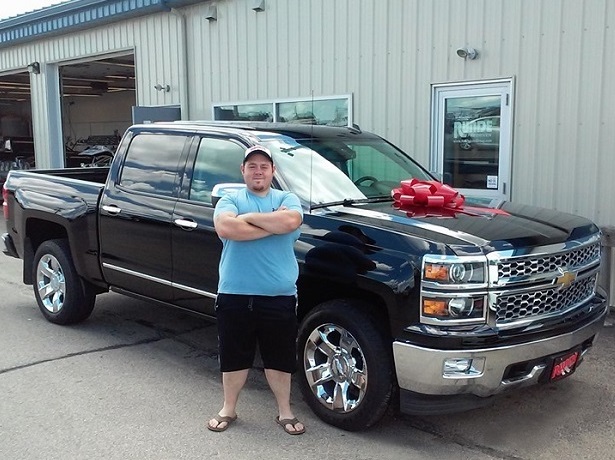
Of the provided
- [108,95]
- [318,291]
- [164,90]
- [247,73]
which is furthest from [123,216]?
[108,95]

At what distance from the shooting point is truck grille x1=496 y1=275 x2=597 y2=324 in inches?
143

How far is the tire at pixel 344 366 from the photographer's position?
12.4 ft

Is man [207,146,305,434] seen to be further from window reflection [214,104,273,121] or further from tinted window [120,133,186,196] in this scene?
window reflection [214,104,273,121]

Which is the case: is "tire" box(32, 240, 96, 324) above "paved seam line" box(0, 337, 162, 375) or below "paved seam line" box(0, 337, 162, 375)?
above

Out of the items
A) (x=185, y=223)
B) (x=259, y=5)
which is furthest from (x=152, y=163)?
(x=259, y=5)

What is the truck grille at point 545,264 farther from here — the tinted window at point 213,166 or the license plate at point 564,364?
the tinted window at point 213,166

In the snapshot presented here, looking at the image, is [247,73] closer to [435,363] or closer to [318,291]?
[318,291]

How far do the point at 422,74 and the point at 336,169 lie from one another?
12.7 feet

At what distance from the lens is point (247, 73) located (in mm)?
10492

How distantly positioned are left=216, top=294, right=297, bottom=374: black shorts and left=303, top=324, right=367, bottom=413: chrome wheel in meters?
0.17

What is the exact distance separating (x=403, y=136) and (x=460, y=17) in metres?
1.60

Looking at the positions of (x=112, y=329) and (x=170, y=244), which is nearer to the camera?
(x=170, y=244)

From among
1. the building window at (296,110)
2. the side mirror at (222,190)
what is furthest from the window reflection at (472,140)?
the side mirror at (222,190)

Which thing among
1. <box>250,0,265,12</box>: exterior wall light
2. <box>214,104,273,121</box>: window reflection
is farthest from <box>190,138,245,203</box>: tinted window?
<box>250,0,265,12</box>: exterior wall light
